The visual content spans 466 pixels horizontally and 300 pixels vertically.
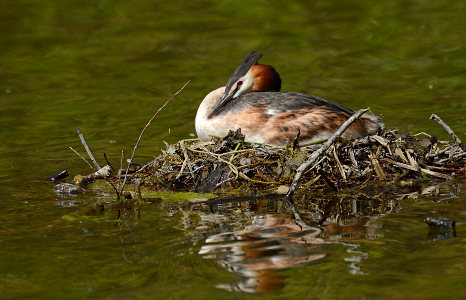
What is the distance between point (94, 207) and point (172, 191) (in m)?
0.88

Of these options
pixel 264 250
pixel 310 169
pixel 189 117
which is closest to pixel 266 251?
pixel 264 250

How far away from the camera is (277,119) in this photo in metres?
8.50

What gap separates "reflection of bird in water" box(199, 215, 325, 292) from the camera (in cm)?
552

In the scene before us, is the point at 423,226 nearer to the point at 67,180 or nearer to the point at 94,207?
the point at 94,207

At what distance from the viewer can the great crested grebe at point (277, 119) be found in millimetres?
8477

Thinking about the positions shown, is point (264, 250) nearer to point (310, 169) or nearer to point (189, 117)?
point (310, 169)

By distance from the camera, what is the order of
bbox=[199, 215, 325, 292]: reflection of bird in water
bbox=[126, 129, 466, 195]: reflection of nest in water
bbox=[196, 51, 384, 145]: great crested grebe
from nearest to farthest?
1. bbox=[199, 215, 325, 292]: reflection of bird in water
2. bbox=[126, 129, 466, 195]: reflection of nest in water
3. bbox=[196, 51, 384, 145]: great crested grebe

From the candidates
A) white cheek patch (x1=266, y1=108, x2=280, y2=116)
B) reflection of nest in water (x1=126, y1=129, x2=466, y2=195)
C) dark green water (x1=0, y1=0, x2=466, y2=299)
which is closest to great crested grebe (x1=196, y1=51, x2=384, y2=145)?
white cheek patch (x1=266, y1=108, x2=280, y2=116)

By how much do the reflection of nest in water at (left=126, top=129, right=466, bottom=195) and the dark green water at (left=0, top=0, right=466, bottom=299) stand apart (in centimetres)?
47

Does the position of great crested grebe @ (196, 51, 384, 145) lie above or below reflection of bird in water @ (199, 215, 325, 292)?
above

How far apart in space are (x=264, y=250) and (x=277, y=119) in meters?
2.70

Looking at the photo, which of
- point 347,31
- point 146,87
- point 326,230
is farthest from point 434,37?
point 326,230

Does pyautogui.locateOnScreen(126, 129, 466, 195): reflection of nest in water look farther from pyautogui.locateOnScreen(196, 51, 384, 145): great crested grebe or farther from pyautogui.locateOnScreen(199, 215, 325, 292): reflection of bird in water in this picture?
pyautogui.locateOnScreen(199, 215, 325, 292): reflection of bird in water

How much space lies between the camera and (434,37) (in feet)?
49.5
